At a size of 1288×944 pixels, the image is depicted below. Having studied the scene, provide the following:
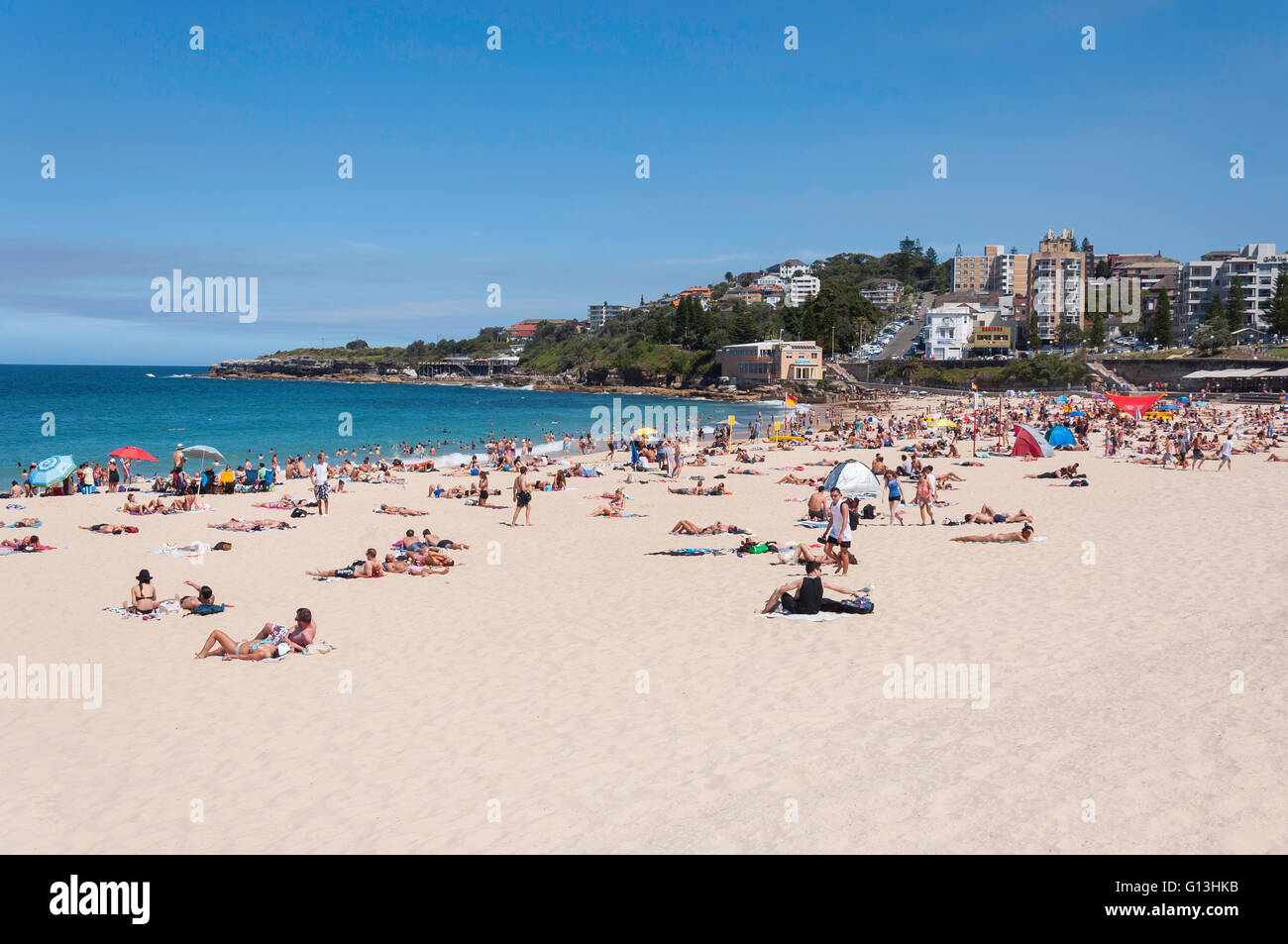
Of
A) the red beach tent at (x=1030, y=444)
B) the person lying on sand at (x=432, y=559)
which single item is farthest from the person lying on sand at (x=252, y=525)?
the red beach tent at (x=1030, y=444)

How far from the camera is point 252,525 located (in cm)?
1606

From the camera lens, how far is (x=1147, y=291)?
115500 millimetres

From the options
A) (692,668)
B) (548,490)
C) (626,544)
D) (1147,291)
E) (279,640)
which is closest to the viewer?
(692,668)

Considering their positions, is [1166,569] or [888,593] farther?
[1166,569]

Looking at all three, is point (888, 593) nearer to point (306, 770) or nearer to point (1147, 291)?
point (306, 770)

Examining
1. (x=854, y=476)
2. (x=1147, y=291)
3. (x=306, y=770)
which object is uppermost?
(x=1147, y=291)

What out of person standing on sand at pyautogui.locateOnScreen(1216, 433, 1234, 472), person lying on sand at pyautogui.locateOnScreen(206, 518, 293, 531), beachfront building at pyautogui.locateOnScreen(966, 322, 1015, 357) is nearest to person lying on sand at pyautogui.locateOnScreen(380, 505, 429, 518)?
person lying on sand at pyautogui.locateOnScreen(206, 518, 293, 531)

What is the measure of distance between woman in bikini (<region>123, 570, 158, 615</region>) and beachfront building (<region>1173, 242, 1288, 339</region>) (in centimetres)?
9419

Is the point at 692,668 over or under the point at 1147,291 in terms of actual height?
under

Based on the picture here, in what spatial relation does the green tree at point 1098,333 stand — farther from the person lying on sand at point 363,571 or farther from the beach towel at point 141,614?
the beach towel at point 141,614
